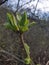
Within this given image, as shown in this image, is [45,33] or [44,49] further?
[45,33]

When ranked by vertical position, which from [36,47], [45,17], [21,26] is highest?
[21,26]

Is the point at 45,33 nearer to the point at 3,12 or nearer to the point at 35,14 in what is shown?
the point at 35,14

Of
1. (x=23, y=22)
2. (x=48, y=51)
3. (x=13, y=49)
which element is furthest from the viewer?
(x=13, y=49)

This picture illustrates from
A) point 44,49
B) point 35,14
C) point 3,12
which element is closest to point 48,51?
point 44,49

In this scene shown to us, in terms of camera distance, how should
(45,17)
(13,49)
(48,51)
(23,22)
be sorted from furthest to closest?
(45,17), (13,49), (48,51), (23,22)

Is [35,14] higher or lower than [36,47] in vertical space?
higher

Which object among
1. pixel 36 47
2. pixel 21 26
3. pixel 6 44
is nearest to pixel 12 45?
pixel 6 44

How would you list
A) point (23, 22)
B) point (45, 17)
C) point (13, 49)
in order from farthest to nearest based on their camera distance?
point (45, 17), point (13, 49), point (23, 22)

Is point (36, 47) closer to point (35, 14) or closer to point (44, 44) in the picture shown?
point (44, 44)

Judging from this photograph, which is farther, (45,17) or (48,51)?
(45,17)
